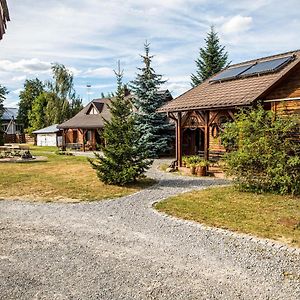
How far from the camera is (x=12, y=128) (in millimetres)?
57406

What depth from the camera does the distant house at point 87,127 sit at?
32531 millimetres

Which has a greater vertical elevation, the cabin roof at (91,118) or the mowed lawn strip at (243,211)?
the cabin roof at (91,118)

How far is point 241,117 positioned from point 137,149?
157 inches

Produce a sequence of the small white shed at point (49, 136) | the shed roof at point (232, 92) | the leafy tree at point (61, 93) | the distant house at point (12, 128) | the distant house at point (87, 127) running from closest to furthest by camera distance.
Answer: the shed roof at point (232, 92)
the distant house at point (87, 127)
the small white shed at point (49, 136)
the leafy tree at point (61, 93)
the distant house at point (12, 128)

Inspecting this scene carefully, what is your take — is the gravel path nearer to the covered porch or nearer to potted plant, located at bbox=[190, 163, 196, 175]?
potted plant, located at bbox=[190, 163, 196, 175]

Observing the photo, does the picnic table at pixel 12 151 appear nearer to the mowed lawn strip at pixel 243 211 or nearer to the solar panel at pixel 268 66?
the solar panel at pixel 268 66

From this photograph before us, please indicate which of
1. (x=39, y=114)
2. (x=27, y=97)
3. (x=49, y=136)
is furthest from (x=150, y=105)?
(x=27, y=97)

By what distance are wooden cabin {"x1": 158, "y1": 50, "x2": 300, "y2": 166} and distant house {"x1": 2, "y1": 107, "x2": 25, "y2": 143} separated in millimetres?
42457

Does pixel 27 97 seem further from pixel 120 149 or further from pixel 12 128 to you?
pixel 120 149

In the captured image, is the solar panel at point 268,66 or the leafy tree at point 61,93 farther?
the leafy tree at point 61,93

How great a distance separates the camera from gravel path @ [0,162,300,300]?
14.3 feet

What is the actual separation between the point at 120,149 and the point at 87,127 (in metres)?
20.4

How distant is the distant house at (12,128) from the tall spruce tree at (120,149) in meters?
45.4

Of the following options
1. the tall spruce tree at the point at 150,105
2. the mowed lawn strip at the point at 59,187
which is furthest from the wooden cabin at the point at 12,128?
the mowed lawn strip at the point at 59,187
